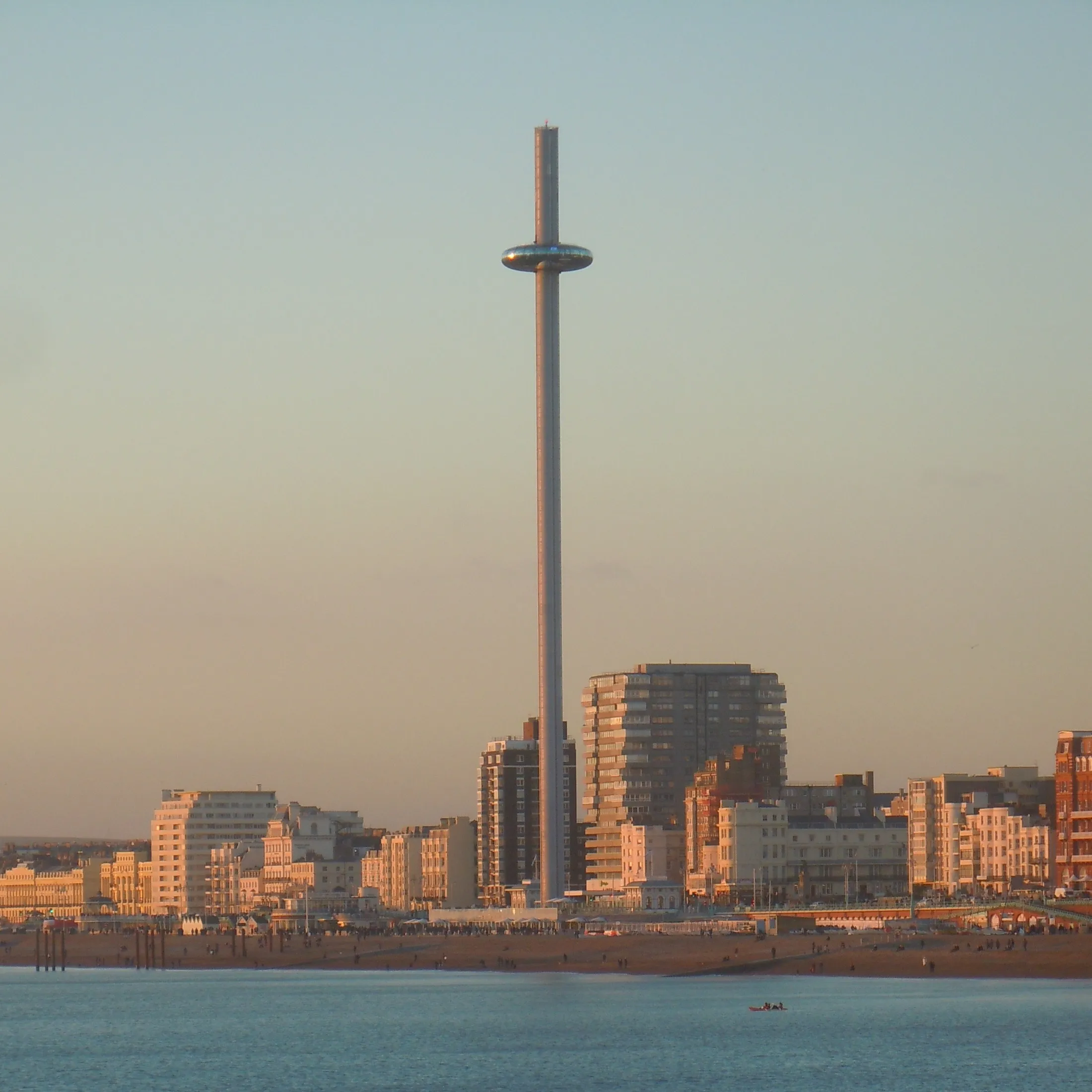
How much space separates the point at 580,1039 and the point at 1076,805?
236 ft

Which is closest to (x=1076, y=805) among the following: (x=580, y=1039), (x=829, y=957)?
(x=829, y=957)

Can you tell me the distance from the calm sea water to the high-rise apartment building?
26.6 m

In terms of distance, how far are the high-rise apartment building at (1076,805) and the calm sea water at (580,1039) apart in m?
26.6

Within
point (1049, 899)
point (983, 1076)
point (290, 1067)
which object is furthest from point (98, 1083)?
point (1049, 899)

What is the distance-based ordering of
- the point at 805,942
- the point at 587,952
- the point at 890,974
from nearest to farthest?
the point at 890,974 → the point at 805,942 → the point at 587,952

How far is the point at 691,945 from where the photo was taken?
614 feet

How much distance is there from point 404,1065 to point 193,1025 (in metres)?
32.3

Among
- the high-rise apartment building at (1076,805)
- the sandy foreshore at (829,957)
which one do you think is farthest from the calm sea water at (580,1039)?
the high-rise apartment building at (1076,805)

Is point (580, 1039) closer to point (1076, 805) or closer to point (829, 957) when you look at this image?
point (829, 957)

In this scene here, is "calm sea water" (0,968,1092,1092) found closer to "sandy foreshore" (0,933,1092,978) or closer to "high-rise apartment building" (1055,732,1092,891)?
"sandy foreshore" (0,933,1092,978)

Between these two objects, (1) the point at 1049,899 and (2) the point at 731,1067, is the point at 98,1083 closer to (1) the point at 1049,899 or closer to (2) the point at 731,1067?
(2) the point at 731,1067

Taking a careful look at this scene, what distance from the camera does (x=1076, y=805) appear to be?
18488 cm

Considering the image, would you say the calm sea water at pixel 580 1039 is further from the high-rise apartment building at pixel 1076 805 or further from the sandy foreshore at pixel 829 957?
the high-rise apartment building at pixel 1076 805

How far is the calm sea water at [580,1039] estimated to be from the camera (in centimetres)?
10625
